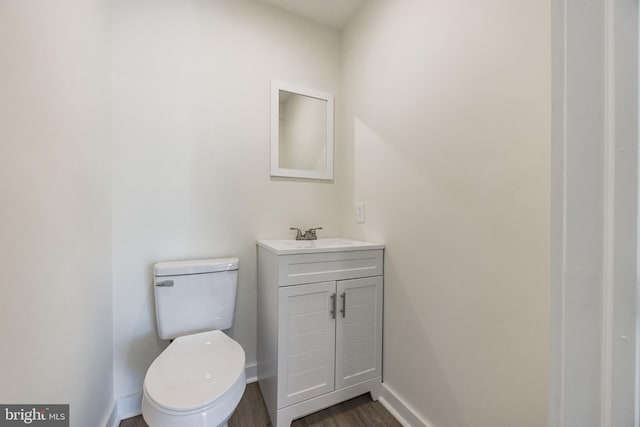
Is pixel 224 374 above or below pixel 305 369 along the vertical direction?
above

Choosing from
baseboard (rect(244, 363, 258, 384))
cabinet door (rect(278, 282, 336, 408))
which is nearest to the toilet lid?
cabinet door (rect(278, 282, 336, 408))

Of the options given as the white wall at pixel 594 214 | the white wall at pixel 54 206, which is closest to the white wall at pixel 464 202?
the white wall at pixel 594 214

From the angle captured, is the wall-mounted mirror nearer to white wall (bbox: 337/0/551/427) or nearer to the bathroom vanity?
white wall (bbox: 337/0/551/427)

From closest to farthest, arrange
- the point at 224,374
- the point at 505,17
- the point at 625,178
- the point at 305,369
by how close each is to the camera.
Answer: the point at 625,178
the point at 505,17
the point at 224,374
the point at 305,369

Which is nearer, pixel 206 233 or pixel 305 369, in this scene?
pixel 305 369

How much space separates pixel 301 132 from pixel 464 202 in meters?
1.20

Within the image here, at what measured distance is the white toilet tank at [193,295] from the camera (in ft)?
4.27

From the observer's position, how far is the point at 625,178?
353 mm

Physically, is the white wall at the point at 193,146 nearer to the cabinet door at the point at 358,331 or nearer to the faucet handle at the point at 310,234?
the faucet handle at the point at 310,234

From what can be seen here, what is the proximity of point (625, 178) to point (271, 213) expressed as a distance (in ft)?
5.16

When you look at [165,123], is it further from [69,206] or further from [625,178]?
[625,178]

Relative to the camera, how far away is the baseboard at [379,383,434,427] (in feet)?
4.06

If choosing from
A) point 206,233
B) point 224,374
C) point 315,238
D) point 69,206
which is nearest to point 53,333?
point 69,206

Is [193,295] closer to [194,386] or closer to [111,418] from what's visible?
[194,386]
